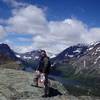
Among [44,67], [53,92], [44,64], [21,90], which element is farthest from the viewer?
[53,92]

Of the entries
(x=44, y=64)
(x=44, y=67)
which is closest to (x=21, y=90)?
(x=44, y=67)

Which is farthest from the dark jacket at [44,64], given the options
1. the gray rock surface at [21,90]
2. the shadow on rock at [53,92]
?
the shadow on rock at [53,92]

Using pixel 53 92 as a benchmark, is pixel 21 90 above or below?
above

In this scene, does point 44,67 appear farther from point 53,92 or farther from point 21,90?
point 53,92

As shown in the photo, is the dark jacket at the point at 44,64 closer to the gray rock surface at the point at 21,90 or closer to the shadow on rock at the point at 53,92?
the gray rock surface at the point at 21,90

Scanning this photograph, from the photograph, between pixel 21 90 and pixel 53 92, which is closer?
pixel 21 90

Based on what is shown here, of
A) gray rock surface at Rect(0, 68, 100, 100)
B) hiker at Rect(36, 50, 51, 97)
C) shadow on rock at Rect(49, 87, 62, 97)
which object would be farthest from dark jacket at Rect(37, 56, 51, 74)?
shadow on rock at Rect(49, 87, 62, 97)

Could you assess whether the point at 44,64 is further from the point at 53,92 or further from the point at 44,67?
the point at 53,92

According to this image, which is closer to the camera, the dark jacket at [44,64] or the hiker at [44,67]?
the hiker at [44,67]

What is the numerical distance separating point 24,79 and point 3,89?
6.29 m

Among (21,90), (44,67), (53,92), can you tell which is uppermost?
(44,67)

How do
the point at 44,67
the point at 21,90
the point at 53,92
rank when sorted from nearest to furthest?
the point at 21,90, the point at 44,67, the point at 53,92

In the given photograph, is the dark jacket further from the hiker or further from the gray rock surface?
the gray rock surface

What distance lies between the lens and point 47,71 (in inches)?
1289
